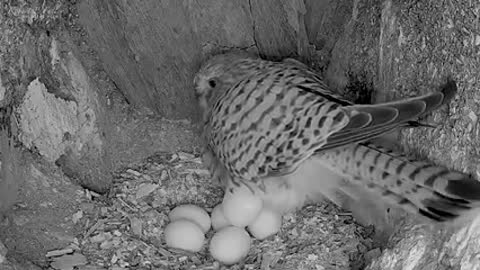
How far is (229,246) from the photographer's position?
3.13 meters

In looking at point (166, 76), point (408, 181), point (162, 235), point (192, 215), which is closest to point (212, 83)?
point (166, 76)

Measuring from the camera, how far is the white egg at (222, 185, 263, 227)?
3.23m

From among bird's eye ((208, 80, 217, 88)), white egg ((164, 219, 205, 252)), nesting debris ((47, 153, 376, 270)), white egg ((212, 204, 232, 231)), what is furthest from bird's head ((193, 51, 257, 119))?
white egg ((164, 219, 205, 252))

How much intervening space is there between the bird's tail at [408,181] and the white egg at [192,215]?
51cm

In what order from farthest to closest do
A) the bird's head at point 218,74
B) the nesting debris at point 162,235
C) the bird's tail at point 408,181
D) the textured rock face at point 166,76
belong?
the bird's head at point 218,74, the nesting debris at point 162,235, the textured rock face at point 166,76, the bird's tail at point 408,181

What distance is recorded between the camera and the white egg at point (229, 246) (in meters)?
3.13

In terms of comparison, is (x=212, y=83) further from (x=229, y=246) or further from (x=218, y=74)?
(x=229, y=246)

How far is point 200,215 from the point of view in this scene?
Answer: 3.32 meters

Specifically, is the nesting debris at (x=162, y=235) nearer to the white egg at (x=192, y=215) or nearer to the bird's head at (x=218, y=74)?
the white egg at (x=192, y=215)

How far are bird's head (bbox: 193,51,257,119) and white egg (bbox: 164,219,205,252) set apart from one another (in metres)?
0.59

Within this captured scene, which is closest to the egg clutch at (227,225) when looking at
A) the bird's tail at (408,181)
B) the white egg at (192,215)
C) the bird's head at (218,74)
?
the white egg at (192,215)

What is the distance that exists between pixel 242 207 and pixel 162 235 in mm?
341

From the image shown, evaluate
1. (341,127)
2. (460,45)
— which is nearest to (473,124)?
(460,45)

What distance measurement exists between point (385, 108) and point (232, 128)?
0.76 meters
